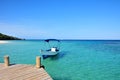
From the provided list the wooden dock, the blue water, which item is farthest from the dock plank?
the blue water

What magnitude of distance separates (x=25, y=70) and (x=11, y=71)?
2.86ft

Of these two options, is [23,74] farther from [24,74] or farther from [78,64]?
[78,64]

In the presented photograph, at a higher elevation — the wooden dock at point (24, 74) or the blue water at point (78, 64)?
the wooden dock at point (24, 74)

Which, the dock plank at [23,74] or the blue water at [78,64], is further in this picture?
the blue water at [78,64]

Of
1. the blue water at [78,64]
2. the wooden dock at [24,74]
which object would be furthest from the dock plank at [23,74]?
the blue water at [78,64]

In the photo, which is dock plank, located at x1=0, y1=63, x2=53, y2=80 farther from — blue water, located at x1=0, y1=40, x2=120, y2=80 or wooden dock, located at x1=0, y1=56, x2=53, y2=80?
blue water, located at x1=0, y1=40, x2=120, y2=80

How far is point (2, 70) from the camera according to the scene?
34.7 ft

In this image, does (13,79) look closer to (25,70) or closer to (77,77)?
(25,70)

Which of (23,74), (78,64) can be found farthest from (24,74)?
(78,64)

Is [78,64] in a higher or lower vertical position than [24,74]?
lower

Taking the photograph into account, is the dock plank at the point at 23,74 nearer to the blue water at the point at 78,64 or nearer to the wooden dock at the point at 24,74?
the wooden dock at the point at 24,74

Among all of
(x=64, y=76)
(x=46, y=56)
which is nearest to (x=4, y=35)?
(x=46, y=56)

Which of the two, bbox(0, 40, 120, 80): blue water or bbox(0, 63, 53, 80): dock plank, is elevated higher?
bbox(0, 63, 53, 80): dock plank

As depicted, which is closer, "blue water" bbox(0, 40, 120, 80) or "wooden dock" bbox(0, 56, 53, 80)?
"wooden dock" bbox(0, 56, 53, 80)
